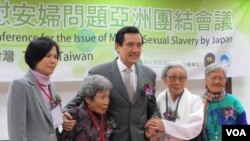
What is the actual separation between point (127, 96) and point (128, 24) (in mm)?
1691

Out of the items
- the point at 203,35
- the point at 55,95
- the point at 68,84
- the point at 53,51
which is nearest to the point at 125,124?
the point at 55,95

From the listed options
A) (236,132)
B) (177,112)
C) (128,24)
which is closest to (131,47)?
(177,112)

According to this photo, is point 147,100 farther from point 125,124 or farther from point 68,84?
point 68,84

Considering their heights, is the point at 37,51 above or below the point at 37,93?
above

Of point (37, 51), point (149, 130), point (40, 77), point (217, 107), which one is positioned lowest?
point (149, 130)

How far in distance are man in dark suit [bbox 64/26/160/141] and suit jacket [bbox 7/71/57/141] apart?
25 centimetres

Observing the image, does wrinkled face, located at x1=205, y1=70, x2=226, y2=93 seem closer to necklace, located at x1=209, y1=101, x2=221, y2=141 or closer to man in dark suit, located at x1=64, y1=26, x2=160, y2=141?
necklace, located at x1=209, y1=101, x2=221, y2=141

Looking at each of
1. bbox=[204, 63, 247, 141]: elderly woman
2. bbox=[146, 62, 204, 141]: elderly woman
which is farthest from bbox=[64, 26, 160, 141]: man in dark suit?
bbox=[204, 63, 247, 141]: elderly woman

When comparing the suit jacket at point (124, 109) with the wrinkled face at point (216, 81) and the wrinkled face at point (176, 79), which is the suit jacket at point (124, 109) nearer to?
the wrinkled face at point (176, 79)

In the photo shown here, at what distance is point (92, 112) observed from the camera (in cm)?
223

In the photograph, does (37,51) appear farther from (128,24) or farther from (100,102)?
(128,24)

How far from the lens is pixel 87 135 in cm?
216

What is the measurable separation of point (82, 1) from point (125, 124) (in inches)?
71.7

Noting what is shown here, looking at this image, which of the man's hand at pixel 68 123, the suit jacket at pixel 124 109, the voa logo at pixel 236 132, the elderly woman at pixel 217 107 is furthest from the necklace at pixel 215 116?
the man's hand at pixel 68 123
